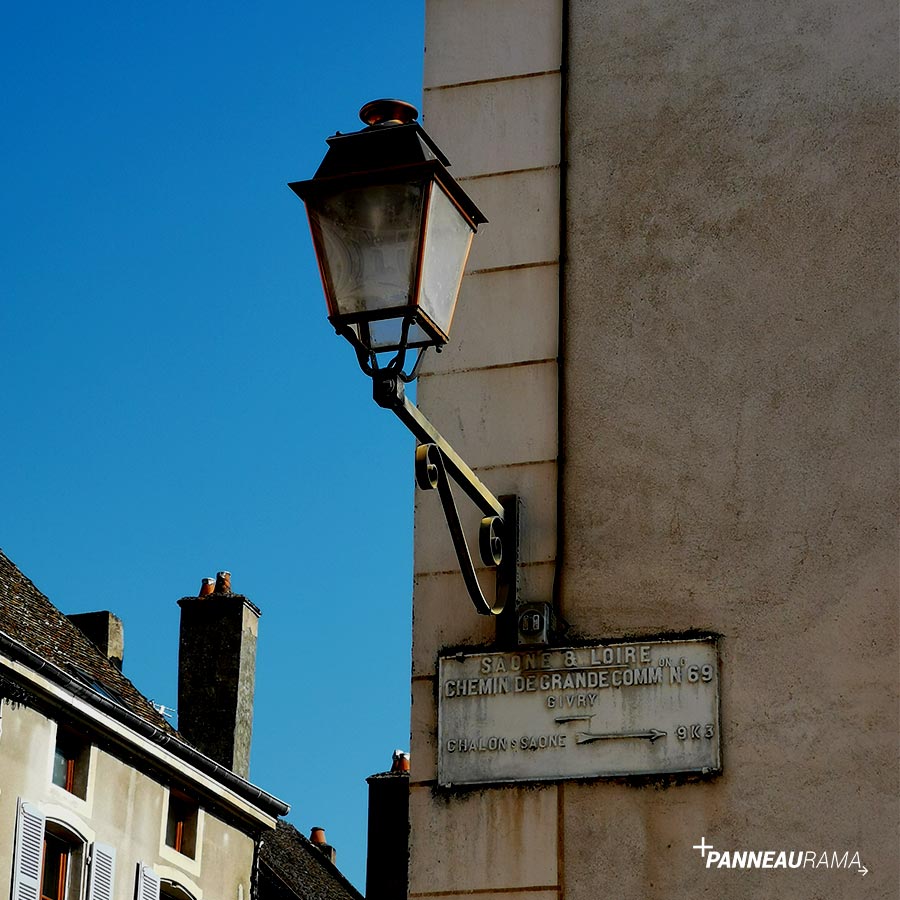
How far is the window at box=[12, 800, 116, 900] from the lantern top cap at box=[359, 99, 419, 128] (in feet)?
51.3

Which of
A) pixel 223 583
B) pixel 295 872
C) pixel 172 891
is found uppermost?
pixel 223 583

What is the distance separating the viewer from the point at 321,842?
30.8 meters

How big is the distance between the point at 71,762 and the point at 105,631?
4.75 metres

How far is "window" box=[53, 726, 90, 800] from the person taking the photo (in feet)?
67.7

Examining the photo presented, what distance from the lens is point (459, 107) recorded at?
19.3ft

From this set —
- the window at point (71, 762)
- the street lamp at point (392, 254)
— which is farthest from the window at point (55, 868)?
the street lamp at point (392, 254)

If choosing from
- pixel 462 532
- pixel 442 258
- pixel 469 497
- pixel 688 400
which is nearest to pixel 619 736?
pixel 462 532

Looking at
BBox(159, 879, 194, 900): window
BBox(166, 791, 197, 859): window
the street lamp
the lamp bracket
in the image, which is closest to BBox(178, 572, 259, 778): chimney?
BBox(166, 791, 197, 859): window

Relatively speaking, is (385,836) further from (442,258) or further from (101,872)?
(442,258)

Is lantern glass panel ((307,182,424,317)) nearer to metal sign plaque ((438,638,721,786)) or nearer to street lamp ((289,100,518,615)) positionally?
street lamp ((289,100,518,615))

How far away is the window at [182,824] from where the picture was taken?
2291cm

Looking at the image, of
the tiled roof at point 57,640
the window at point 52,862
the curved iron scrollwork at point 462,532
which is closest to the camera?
the curved iron scrollwork at point 462,532

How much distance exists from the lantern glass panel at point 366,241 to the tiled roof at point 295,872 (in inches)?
835

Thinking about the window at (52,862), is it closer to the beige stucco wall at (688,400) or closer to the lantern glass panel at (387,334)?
the beige stucco wall at (688,400)
